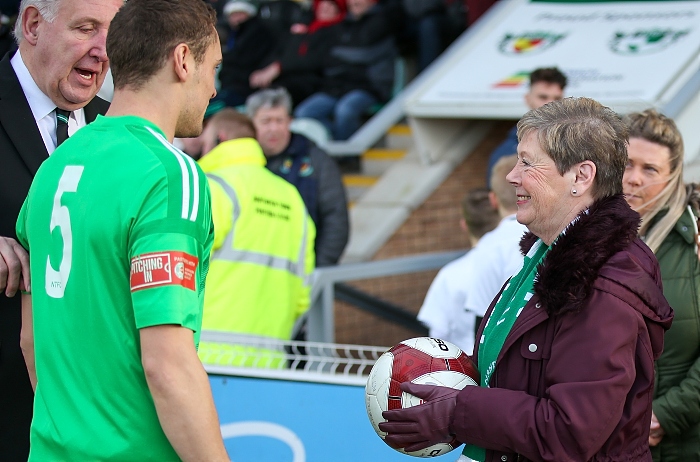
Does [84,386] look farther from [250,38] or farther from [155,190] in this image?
[250,38]

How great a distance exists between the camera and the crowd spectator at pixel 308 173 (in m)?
6.96

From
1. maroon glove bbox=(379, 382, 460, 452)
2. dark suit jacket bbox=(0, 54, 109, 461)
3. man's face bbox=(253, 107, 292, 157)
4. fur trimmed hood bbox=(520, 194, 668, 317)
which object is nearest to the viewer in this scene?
fur trimmed hood bbox=(520, 194, 668, 317)

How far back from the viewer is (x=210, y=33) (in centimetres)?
247

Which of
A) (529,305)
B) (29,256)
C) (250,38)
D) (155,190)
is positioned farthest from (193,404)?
(250,38)

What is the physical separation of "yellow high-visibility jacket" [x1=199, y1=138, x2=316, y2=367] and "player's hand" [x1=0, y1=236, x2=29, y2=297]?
80.8 inches

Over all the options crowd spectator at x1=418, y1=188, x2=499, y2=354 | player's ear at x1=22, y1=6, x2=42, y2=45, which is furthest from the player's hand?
crowd spectator at x1=418, y1=188, x2=499, y2=354

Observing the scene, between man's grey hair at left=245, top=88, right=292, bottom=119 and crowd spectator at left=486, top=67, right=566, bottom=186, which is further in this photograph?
man's grey hair at left=245, top=88, right=292, bottom=119

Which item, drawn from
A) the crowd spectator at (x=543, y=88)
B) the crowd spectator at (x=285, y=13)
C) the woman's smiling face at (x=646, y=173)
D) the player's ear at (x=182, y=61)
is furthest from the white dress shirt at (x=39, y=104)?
the crowd spectator at (x=285, y=13)

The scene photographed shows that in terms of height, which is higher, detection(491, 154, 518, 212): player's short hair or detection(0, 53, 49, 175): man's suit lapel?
detection(0, 53, 49, 175): man's suit lapel

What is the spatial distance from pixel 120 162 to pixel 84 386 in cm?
57

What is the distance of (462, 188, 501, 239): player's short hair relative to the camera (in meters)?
5.31

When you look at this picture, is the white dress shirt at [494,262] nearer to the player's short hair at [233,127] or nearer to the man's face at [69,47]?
the player's short hair at [233,127]

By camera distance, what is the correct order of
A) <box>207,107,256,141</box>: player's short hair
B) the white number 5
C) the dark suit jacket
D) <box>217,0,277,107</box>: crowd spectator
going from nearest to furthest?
the white number 5, the dark suit jacket, <box>207,107,256,141</box>: player's short hair, <box>217,0,277,107</box>: crowd spectator

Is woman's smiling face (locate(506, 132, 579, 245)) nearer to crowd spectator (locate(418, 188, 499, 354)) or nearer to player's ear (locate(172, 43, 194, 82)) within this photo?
player's ear (locate(172, 43, 194, 82))
